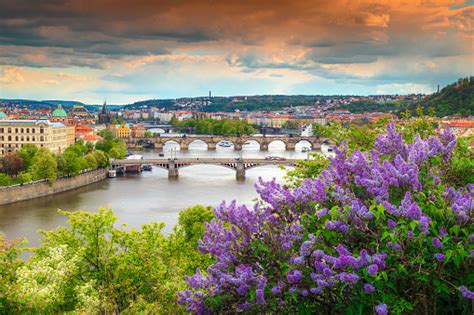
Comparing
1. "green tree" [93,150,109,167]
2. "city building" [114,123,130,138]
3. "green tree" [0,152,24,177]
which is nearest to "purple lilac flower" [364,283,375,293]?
"green tree" [0,152,24,177]

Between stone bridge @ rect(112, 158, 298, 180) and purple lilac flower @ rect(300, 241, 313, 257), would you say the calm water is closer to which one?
stone bridge @ rect(112, 158, 298, 180)

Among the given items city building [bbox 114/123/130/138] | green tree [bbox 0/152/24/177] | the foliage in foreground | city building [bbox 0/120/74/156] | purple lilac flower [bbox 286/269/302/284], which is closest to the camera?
purple lilac flower [bbox 286/269/302/284]

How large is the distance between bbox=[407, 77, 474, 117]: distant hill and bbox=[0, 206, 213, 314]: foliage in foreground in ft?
197

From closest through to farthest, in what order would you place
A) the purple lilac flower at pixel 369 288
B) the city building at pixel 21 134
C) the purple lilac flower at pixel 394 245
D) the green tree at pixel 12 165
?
the purple lilac flower at pixel 369 288 < the purple lilac flower at pixel 394 245 < the green tree at pixel 12 165 < the city building at pixel 21 134

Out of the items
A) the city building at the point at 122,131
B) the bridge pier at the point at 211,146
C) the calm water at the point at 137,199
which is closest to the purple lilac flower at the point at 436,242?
the calm water at the point at 137,199

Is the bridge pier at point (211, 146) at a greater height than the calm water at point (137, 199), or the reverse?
the bridge pier at point (211, 146)

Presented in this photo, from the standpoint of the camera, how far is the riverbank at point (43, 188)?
27.6 meters

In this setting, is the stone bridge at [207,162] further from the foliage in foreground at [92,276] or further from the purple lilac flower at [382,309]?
the purple lilac flower at [382,309]

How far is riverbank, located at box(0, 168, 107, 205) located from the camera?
2762 cm

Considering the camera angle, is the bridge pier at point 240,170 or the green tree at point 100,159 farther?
the green tree at point 100,159

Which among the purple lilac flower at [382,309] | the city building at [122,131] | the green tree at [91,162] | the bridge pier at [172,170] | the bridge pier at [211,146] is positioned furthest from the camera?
the city building at [122,131]

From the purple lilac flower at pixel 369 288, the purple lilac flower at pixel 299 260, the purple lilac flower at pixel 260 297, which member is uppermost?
the purple lilac flower at pixel 299 260

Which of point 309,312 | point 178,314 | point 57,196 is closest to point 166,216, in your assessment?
point 57,196

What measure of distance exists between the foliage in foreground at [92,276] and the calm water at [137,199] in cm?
1073
